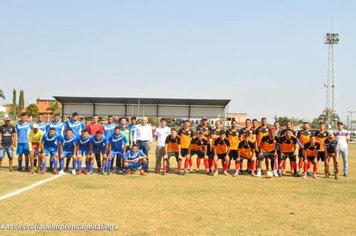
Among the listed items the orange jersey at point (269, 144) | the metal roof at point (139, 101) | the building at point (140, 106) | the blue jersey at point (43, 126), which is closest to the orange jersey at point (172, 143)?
the orange jersey at point (269, 144)

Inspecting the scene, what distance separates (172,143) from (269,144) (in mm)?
3200

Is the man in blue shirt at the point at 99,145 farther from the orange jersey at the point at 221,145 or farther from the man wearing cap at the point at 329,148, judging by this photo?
the man wearing cap at the point at 329,148

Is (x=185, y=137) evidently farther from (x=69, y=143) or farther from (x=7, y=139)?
(x=7, y=139)

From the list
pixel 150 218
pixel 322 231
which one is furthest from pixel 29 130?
pixel 322 231

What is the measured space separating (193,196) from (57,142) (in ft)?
18.8

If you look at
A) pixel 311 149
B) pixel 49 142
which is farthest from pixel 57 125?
pixel 311 149

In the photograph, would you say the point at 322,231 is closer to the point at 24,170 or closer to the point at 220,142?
the point at 220,142

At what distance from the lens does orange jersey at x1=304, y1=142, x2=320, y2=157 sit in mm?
12320

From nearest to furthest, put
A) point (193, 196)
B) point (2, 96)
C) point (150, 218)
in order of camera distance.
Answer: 1. point (150, 218)
2. point (193, 196)
3. point (2, 96)

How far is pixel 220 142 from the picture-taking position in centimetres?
1261

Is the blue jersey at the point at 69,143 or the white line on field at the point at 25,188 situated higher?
the blue jersey at the point at 69,143

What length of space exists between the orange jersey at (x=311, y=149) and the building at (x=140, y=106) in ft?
98.3

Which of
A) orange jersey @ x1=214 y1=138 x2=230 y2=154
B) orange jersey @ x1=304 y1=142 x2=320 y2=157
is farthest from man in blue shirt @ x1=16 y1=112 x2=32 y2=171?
orange jersey @ x1=304 y1=142 x2=320 y2=157

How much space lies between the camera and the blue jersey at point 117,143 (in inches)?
484
